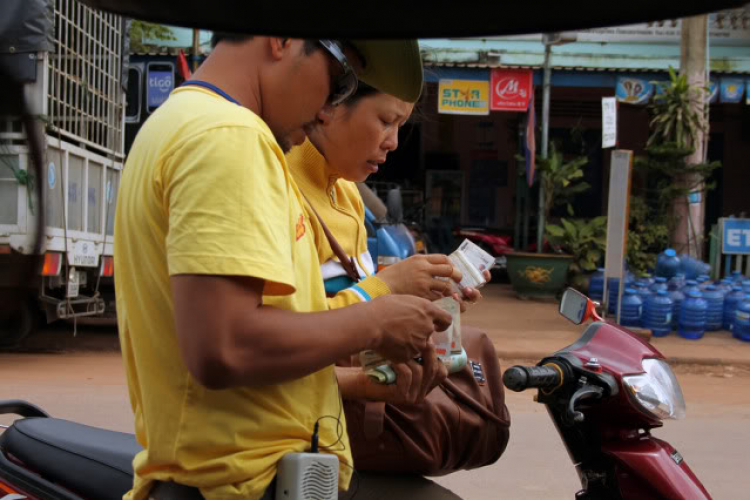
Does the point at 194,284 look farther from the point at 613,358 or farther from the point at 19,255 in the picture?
the point at 613,358

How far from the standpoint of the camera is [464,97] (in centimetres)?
1155

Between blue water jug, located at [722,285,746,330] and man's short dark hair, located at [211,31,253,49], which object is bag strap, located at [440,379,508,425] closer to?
man's short dark hair, located at [211,31,253,49]

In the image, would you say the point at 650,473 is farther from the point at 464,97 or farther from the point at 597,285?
the point at 464,97

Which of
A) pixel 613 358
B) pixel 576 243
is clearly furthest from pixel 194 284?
pixel 576 243

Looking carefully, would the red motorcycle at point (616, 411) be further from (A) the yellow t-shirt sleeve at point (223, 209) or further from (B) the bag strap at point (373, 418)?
(A) the yellow t-shirt sleeve at point (223, 209)

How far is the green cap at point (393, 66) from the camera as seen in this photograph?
4.51 feet

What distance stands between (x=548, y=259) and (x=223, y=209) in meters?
10.2

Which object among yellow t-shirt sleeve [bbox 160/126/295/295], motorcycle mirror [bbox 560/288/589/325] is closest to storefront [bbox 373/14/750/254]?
motorcycle mirror [bbox 560/288/589/325]

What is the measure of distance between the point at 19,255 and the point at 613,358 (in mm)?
1498

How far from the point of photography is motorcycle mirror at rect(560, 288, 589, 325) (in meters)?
2.13

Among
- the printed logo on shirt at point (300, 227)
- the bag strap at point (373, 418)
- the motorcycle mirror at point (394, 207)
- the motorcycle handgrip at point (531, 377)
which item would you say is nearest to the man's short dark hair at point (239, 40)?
the printed logo on shirt at point (300, 227)

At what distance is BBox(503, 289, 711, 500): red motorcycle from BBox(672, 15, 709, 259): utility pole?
9602 millimetres

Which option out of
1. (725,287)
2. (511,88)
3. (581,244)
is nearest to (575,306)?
(725,287)

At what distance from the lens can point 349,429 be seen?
5.41ft
